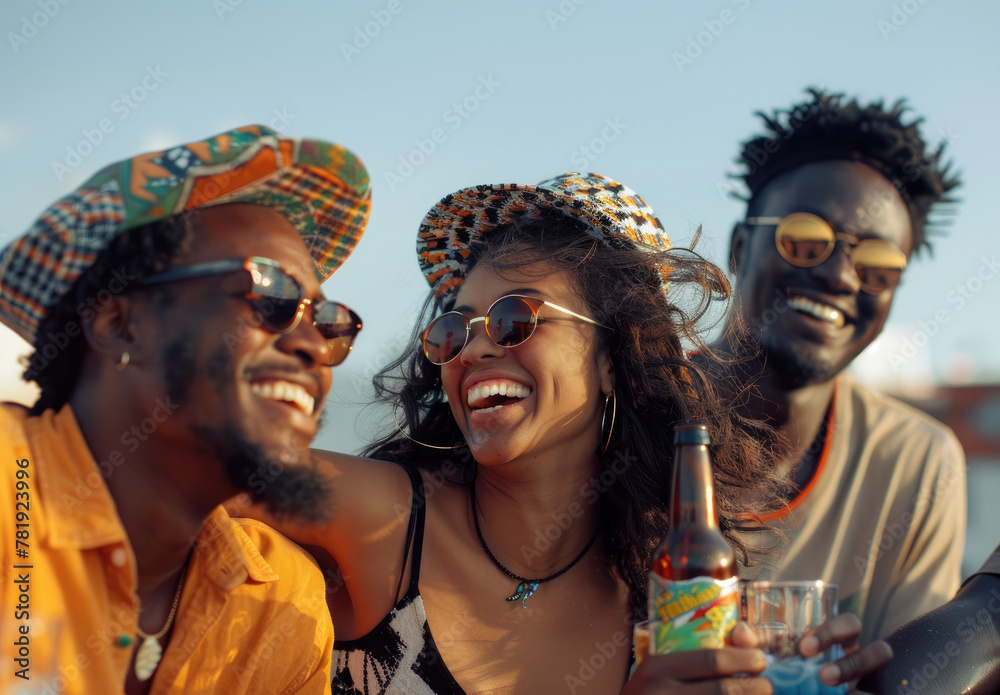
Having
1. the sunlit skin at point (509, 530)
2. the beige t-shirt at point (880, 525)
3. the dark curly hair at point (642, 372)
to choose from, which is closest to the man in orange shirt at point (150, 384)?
the sunlit skin at point (509, 530)

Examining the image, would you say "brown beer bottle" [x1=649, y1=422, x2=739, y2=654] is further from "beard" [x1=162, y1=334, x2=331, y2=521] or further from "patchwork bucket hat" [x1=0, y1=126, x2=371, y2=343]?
"patchwork bucket hat" [x1=0, y1=126, x2=371, y2=343]

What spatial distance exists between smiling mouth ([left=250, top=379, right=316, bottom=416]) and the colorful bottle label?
3.27ft

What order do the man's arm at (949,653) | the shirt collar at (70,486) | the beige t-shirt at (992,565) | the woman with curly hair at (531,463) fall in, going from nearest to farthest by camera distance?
the shirt collar at (70,486) < the man's arm at (949,653) < the beige t-shirt at (992,565) < the woman with curly hair at (531,463)

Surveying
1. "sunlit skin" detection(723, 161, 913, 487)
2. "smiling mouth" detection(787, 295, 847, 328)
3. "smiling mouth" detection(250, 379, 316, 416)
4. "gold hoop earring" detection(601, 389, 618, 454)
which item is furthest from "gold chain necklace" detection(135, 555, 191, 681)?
"smiling mouth" detection(787, 295, 847, 328)

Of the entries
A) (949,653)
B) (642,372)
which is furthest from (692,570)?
(642,372)

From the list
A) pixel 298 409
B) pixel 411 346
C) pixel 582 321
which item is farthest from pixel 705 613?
pixel 411 346

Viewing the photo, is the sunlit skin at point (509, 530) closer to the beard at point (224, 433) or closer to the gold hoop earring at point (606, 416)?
the gold hoop earring at point (606, 416)

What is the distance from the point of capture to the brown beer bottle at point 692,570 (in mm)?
1968

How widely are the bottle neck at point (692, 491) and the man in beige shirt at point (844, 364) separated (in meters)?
1.65

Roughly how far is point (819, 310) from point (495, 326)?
200 cm

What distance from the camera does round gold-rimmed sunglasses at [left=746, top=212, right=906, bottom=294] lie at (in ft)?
14.2

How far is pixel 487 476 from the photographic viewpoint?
340 centimetres

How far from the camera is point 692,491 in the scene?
2.19 meters

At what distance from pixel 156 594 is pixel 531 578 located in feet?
4.55
